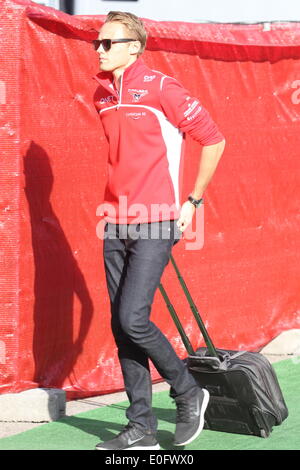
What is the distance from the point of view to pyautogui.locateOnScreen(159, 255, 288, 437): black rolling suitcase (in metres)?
5.58

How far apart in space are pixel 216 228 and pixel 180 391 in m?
2.54

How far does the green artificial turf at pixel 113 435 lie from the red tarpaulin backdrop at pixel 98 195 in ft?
1.33

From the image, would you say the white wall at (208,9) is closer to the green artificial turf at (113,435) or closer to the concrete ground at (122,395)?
the concrete ground at (122,395)

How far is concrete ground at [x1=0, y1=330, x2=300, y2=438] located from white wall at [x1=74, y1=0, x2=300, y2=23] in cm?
368

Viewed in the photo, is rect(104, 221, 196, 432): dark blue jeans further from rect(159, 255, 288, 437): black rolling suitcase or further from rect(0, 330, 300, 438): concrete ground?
rect(0, 330, 300, 438): concrete ground

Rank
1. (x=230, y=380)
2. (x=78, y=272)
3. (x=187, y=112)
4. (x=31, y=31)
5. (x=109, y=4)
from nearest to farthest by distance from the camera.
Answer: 1. (x=187, y=112)
2. (x=230, y=380)
3. (x=31, y=31)
4. (x=78, y=272)
5. (x=109, y=4)

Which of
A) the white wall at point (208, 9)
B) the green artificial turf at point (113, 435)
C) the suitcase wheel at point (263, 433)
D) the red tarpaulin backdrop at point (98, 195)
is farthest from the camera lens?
the white wall at point (208, 9)

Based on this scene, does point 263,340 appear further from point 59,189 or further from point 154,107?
point 154,107

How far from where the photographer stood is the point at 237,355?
5793 millimetres

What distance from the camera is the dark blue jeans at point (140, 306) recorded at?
5129mm

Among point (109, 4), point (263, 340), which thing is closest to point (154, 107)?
point (263, 340)

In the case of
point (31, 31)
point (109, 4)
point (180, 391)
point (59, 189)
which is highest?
A: point (109, 4)

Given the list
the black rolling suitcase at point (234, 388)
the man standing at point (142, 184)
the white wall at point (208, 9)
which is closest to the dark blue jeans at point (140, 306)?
the man standing at point (142, 184)

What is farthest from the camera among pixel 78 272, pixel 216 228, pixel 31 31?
pixel 216 228
